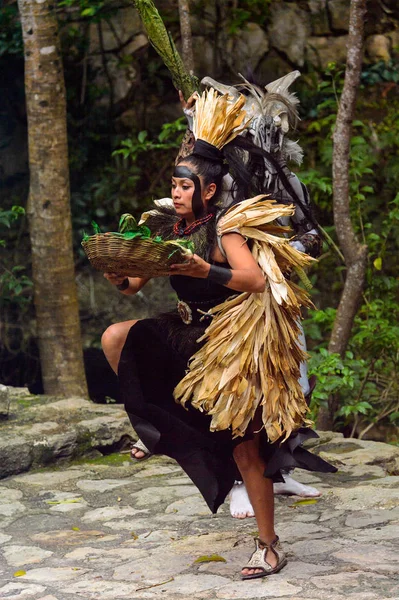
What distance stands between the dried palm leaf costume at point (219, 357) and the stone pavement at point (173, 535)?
31 centimetres

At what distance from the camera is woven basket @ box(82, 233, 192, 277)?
9.07 feet

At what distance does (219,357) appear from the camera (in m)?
3.05

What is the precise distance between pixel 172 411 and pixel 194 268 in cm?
67

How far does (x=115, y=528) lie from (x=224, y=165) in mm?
1579

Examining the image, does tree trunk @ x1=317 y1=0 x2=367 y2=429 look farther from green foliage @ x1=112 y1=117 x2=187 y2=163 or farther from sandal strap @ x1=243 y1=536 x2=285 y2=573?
sandal strap @ x1=243 y1=536 x2=285 y2=573

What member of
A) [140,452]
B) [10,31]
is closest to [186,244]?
[140,452]

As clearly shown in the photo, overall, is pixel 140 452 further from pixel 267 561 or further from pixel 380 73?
pixel 380 73

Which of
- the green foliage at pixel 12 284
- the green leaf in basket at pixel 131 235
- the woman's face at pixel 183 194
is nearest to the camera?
the green leaf in basket at pixel 131 235

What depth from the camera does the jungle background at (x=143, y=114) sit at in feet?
23.0

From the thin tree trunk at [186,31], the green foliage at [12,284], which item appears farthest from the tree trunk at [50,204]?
the thin tree trunk at [186,31]

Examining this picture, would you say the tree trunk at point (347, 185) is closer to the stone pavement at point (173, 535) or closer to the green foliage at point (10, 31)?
the stone pavement at point (173, 535)

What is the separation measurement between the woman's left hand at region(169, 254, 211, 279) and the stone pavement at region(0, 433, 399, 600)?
3.34ft

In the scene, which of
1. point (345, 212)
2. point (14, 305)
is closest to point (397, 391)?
point (345, 212)

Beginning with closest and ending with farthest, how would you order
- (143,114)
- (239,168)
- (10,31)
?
(239,168) < (10,31) < (143,114)
